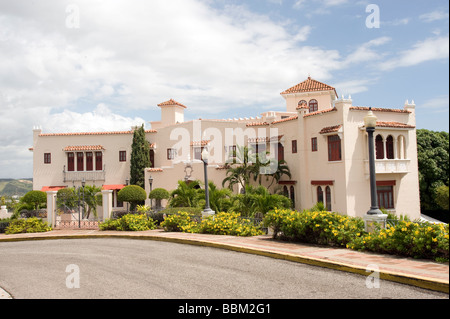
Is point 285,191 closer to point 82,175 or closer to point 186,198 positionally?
point 186,198

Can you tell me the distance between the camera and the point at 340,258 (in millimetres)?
10359

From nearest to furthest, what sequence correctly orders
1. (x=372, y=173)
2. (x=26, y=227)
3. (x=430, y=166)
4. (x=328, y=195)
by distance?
(x=372, y=173)
(x=26, y=227)
(x=328, y=195)
(x=430, y=166)

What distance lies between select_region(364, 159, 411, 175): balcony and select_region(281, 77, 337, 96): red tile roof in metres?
11.6

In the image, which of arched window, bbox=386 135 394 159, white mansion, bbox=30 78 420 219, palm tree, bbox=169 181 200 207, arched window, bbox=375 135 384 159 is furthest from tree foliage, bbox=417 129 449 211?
palm tree, bbox=169 181 200 207

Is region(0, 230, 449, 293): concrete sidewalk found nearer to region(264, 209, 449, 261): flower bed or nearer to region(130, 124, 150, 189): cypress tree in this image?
region(264, 209, 449, 261): flower bed

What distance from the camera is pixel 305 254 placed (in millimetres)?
11008

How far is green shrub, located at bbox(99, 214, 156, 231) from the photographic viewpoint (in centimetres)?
1936

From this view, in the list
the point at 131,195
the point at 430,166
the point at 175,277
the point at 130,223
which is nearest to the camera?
the point at 175,277

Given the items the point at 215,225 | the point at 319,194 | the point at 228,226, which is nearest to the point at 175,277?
the point at 228,226

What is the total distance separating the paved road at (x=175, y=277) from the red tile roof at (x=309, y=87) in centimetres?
2684

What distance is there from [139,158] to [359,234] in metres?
26.6

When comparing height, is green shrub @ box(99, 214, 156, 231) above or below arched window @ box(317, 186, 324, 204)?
below

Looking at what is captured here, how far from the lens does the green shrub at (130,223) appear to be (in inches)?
762

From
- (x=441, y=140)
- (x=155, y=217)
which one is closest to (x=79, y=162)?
(x=155, y=217)
